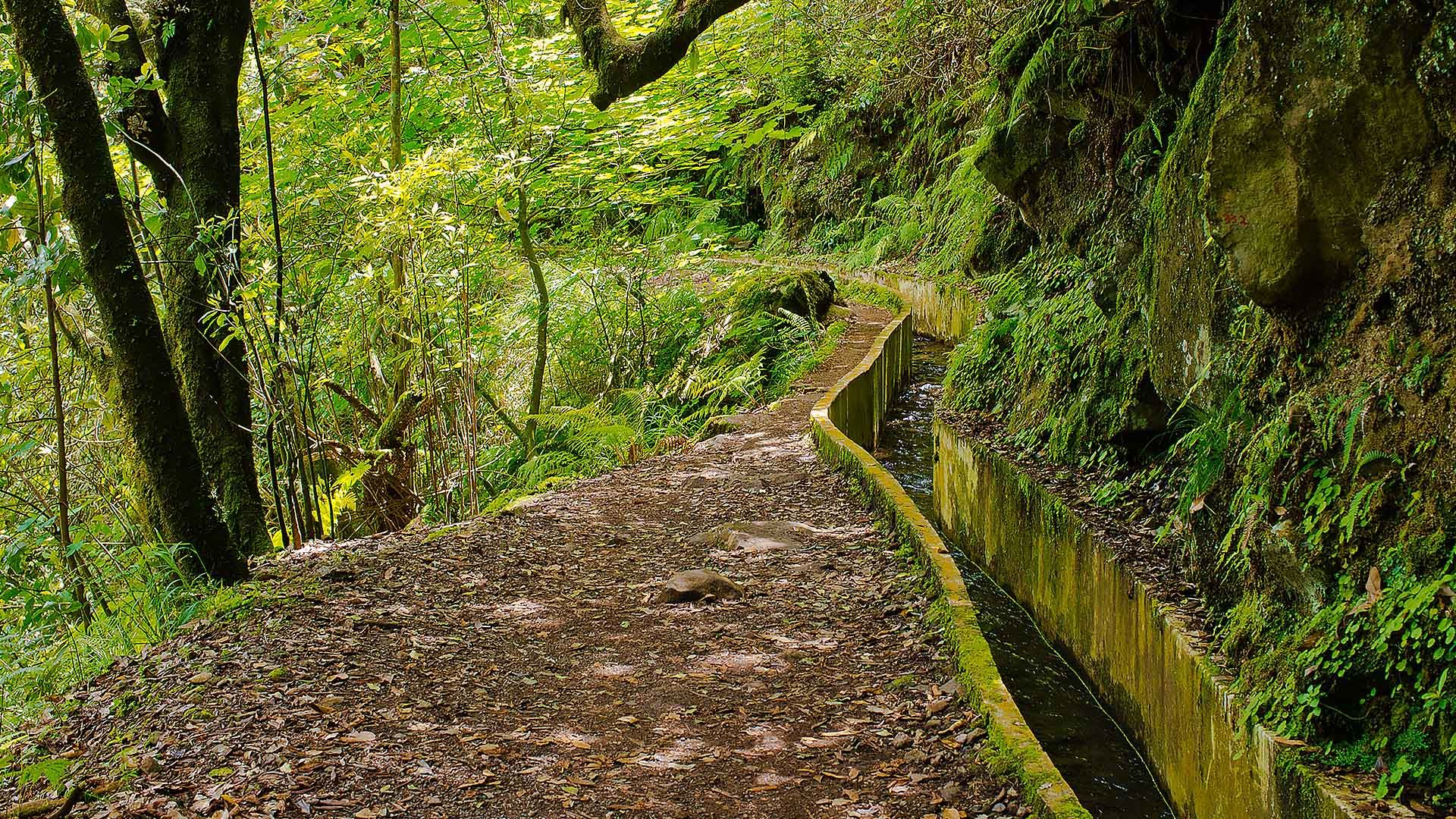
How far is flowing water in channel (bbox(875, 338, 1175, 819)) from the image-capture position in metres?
4.65

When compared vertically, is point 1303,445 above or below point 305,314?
below

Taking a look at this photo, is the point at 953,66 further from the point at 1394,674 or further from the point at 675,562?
the point at 1394,674

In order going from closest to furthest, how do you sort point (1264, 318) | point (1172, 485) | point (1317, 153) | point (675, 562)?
point (1317, 153) < point (1264, 318) < point (1172, 485) < point (675, 562)

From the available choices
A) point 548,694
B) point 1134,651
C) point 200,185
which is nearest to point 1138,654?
point 1134,651

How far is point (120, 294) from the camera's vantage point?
4.68 m

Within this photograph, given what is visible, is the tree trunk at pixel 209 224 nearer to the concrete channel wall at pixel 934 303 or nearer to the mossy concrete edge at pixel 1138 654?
the mossy concrete edge at pixel 1138 654

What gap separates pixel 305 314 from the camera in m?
7.49

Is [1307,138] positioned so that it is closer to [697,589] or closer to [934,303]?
[697,589]

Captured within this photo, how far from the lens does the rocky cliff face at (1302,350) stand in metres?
3.38

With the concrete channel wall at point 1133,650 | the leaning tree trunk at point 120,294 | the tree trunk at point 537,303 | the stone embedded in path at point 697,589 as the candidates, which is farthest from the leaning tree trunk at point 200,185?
the concrete channel wall at point 1133,650

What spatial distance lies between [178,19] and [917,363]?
11.5 m

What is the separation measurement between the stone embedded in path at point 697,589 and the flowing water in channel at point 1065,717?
1.64 meters

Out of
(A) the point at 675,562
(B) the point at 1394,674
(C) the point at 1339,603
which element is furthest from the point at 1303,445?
(A) the point at 675,562

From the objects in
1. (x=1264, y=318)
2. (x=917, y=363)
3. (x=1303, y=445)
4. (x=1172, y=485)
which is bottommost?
(x=917, y=363)
